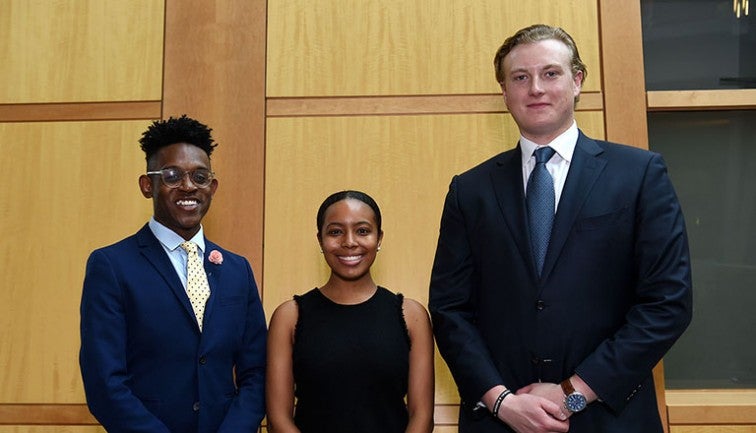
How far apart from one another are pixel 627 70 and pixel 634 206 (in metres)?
1.21

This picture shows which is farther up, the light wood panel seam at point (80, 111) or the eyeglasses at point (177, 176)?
the light wood panel seam at point (80, 111)

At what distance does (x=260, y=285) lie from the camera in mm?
2717

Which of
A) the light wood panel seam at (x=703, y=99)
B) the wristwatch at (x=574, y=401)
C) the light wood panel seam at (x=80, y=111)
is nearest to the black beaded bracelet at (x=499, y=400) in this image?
the wristwatch at (x=574, y=401)

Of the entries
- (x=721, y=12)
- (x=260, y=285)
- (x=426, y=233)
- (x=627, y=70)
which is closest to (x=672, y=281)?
(x=426, y=233)

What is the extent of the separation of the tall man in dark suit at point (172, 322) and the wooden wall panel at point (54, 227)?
2.73ft

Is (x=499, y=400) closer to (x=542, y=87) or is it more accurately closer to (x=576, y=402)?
(x=576, y=402)

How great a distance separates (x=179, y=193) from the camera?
197 centimetres

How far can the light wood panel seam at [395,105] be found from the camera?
2.77 m

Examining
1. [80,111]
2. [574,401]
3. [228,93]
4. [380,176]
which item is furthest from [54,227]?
[574,401]

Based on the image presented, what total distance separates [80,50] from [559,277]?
2.23m

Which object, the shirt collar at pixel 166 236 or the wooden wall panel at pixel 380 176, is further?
the wooden wall panel at pixel 380 176

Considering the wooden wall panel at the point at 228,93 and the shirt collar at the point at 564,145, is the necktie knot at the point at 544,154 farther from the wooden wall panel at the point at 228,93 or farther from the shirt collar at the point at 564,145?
the wooden wall panel at the point at 228,93

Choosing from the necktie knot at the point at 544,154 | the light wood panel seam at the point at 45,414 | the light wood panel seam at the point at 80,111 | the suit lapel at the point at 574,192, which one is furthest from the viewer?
the light wood panel seam at the point at 80,111

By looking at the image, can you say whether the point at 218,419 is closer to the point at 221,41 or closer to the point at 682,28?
the point at 221,41
